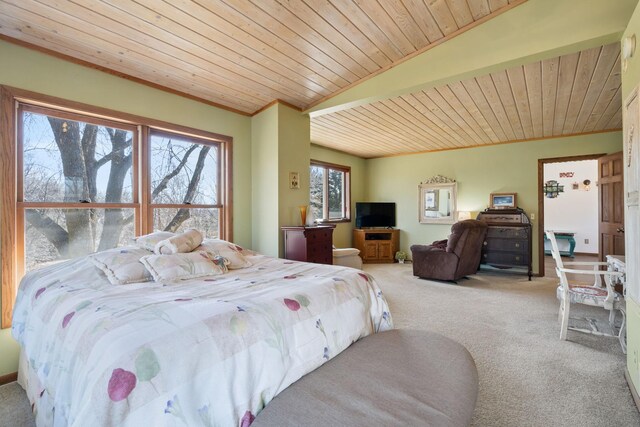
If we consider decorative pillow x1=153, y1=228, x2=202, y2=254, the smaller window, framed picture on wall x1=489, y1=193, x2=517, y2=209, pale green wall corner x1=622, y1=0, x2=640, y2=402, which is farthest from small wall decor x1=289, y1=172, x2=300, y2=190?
framed picture on wall x1=489, y1=193, x2=517, y2=209

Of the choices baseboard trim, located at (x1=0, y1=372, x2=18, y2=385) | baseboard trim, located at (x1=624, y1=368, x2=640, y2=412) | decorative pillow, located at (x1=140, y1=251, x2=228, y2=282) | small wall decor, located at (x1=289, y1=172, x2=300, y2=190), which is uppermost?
small wall decor, located at (x1=289, y1=172, x2=300, y2=190)

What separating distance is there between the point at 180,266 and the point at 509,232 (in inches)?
216

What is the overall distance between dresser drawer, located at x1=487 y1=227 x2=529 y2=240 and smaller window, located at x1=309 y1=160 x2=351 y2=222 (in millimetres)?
2918

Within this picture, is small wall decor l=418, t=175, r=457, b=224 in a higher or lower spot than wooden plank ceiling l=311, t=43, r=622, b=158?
lower

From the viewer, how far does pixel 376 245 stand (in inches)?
267

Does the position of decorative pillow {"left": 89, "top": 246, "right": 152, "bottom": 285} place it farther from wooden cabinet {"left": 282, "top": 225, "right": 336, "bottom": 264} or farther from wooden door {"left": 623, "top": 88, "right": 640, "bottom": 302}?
wooden door {"left": 623, "top": 88, "right": 640, "bottom": 302}

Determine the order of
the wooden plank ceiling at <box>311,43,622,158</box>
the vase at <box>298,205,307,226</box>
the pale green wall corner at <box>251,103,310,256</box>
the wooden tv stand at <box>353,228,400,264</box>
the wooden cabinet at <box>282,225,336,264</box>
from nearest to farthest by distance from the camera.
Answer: the wooden plank ceiling at <box>311,43,622,158</box> → the wooden cabinet at <box>282,225,336,264</box> → the pale green wall corner at <box>251,103,310,256</box> → the vase at <box>298,205,307,226</box> → the wooden tv stand at <box>353,228,400,264</box>

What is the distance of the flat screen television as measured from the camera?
694cm

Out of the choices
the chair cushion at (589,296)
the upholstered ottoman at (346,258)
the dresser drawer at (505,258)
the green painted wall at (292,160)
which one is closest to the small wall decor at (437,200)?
the dresser drawer at (505,258)

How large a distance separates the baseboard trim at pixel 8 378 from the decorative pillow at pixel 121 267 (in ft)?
3.62

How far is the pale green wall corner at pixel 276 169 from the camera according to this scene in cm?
351

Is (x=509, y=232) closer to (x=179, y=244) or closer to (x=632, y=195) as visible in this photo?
(x=632, y=195)

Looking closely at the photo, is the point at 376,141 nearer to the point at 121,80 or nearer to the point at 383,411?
the point at 121,80

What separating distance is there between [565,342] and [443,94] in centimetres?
274
